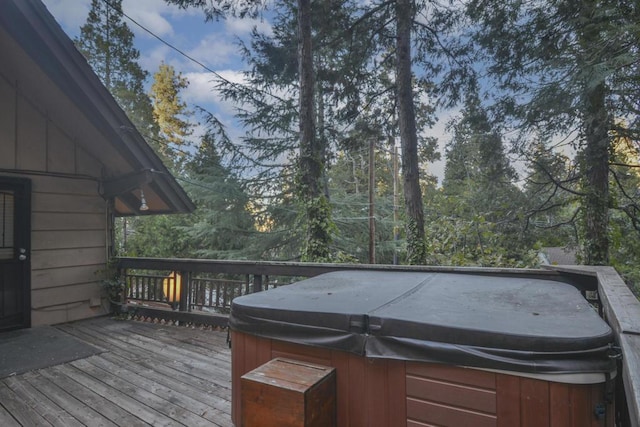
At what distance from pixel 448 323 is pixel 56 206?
5402 mm

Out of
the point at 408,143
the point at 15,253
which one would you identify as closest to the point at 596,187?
the point at 408,143

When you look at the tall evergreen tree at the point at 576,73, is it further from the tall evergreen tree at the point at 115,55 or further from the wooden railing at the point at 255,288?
the tall evergreen tree at the point at 115,55

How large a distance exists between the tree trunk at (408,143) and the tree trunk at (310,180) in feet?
7.04

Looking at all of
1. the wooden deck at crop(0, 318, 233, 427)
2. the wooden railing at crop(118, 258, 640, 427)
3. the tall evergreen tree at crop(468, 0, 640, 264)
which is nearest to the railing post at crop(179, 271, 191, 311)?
the wooden railing at crop(118, 258, 640, 427)

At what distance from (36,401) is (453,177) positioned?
2088 centimetres

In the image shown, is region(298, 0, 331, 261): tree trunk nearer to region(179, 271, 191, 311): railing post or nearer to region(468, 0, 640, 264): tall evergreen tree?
region(179, 271, 191, 311): railing post

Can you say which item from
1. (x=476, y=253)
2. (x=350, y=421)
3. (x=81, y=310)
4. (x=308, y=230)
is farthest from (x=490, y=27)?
(x=81, y=310)

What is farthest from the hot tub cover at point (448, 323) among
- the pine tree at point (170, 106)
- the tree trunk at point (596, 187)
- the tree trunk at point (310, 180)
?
the pine tree at point (170, 106)

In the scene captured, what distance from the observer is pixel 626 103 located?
14.1ft

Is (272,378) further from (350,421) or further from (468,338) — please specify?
(468,338)

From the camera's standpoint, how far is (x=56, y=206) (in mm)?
4785

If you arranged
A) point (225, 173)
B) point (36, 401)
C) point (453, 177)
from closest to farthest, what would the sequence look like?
point (36, 401) < point (225, 173) < point (453, 177)

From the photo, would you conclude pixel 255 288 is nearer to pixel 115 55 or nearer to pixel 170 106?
pixel 115 55

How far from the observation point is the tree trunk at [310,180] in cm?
530
